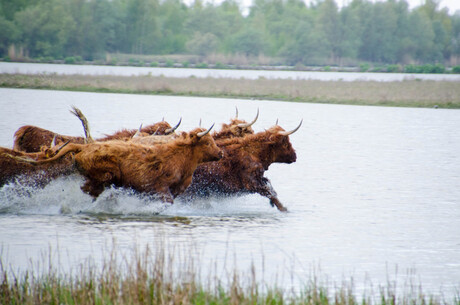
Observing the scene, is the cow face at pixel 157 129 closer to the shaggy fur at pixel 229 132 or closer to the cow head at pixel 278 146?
the shaggy fur at pixel 229 132

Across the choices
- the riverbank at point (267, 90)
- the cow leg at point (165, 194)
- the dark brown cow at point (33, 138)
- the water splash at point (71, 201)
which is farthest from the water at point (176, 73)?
the cow leg at point (165, 194)

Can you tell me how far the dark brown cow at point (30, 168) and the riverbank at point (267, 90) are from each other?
23.6 metres

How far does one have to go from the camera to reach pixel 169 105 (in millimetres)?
28391

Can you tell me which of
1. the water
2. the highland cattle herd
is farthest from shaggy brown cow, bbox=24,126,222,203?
the water

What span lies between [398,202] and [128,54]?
82.4m

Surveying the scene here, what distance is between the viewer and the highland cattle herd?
9.13m

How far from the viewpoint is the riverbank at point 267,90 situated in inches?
1275

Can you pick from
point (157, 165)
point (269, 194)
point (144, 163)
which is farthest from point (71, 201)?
point (269, 194)

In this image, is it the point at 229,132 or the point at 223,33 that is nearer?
the point at 229,132

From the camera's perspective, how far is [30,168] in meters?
9.32

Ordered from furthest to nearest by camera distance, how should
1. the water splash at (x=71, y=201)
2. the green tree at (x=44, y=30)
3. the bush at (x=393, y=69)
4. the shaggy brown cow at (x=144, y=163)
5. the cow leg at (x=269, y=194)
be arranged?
the green tree at (x=44, y=30) < the bush at (x=393, y=69) < the cow leg at (x=269, y=194) < the water splash at (x=71, y=201) < the shaggy brown cow at (x=144, y=163)

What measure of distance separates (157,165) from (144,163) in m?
0.16

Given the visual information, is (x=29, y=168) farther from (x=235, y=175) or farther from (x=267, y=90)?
(x=267, y=90)

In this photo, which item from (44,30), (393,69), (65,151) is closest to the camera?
(65,151)
